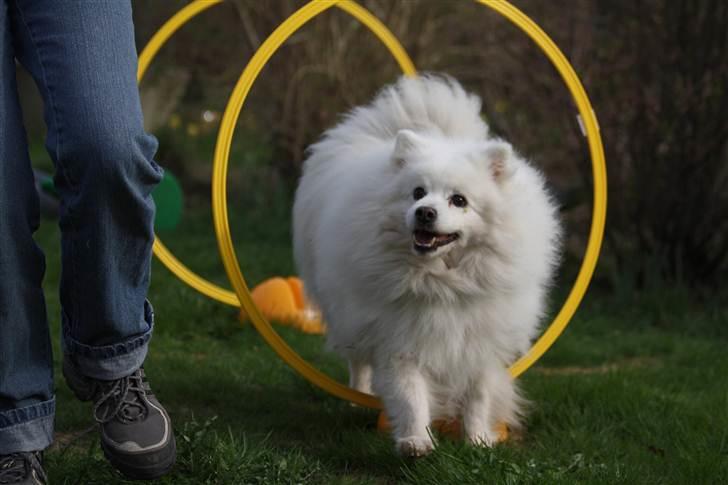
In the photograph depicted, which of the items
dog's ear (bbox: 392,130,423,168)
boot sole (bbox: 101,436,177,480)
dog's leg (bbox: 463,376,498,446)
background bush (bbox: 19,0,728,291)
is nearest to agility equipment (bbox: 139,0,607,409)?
dog's leg (bbox: 463,376,498,446)

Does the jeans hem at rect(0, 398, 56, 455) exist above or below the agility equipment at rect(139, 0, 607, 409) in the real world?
below

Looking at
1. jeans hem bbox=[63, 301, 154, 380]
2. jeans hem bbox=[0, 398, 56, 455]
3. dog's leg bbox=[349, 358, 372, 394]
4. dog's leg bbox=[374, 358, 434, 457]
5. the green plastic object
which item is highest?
jeans hem bbox=[63, 301, 154, 380]

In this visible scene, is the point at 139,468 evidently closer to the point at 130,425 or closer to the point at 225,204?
the point at 130,425

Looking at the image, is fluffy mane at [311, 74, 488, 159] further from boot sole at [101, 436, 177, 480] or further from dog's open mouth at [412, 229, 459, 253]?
boot sole at [101, 436, 177, 480]

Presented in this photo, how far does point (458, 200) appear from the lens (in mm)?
3352

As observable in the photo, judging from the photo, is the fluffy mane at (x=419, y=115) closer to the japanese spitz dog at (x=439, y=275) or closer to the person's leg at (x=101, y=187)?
the japanese spitz dog at (x=439, y=275)

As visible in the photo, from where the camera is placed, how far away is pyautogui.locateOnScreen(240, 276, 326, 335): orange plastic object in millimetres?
5125

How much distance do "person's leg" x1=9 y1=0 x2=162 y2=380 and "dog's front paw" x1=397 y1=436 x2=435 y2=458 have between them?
1085 millimetres

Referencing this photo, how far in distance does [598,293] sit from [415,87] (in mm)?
2506

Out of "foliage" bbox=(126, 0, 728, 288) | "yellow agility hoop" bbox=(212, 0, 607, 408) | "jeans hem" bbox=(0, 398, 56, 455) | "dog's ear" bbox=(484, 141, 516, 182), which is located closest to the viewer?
"jeans hem" bbox=(0, 398, 56, 455)

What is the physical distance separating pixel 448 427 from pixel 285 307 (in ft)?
5.68

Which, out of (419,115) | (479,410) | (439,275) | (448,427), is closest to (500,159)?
(439,275)

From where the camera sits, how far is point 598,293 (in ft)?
19.9

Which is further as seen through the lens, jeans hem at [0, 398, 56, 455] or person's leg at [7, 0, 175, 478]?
jeans hem at [0, 398, 56, 455]
